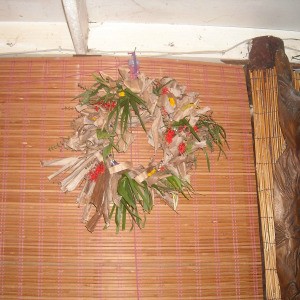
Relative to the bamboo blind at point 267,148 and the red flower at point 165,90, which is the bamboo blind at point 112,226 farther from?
the red flower at point 165,90

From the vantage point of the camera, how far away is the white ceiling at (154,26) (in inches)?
82.2

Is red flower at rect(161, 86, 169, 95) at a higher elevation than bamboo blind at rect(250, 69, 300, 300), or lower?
higher

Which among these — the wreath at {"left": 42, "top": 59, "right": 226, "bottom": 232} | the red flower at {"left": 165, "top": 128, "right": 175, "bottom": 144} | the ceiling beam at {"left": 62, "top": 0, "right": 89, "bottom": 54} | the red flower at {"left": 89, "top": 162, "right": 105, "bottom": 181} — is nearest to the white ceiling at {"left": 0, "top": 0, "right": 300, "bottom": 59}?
the ceiling beam at {"left": 62, "top": 0, "right": 89, "bottom": 54}

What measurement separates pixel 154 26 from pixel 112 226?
5.82 ft

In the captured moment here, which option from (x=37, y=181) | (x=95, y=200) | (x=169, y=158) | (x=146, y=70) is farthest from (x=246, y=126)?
(x=37, y=181)

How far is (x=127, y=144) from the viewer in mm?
1889

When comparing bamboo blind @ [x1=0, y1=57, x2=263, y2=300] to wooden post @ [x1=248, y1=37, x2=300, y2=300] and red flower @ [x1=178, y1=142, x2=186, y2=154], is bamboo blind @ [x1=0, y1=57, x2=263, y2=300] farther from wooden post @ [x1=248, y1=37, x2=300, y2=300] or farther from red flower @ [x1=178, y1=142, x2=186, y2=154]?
red flower @ [x1=178, y1=142, x2=186, y2=154]

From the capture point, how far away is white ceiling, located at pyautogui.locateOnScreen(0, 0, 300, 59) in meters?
2.09

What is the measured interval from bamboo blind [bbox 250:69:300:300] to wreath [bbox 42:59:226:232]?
443 millimetres

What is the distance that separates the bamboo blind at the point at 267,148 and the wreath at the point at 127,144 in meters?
0.44

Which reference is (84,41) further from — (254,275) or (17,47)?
(254,275)

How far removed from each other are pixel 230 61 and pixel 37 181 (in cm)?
194

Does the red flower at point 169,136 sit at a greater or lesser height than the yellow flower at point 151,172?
greater

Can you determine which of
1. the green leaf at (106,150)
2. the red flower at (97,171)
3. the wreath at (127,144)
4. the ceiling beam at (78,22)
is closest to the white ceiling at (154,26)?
the ceiling beam at (78,22)
